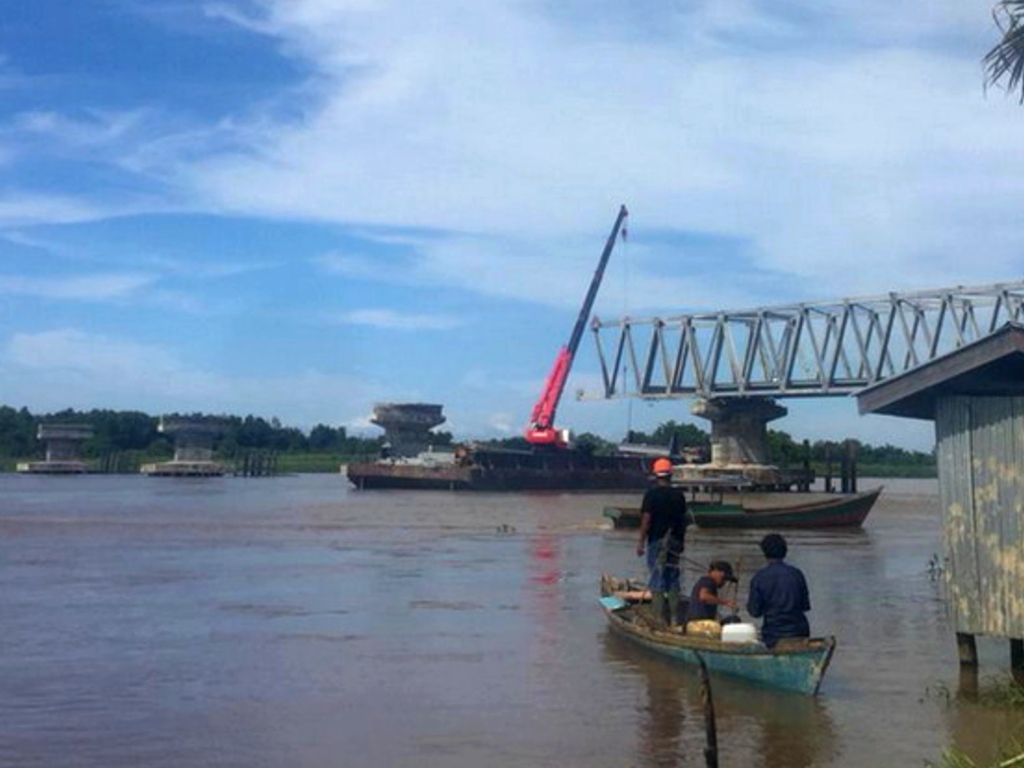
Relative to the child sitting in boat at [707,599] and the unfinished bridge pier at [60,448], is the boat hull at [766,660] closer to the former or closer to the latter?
the child sitting in boat at [707,599]

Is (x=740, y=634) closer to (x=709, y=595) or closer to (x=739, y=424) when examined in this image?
(x=709, y=595)

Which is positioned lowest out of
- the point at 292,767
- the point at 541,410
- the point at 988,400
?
the point at 292,767

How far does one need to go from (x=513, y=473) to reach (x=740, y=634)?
84928 mm

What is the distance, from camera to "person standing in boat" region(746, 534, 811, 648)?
12.4 metres

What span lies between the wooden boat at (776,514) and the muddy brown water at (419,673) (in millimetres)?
11503

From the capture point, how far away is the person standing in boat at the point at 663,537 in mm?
15211

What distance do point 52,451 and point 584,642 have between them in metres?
139

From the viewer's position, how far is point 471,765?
1056cm

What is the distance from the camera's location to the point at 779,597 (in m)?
12.4

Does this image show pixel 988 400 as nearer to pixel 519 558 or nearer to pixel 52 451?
pixel 519 558

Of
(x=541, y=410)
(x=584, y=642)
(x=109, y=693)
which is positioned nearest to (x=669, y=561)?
(x=584, y=642)

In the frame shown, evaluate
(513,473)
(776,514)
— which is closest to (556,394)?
(513,473)

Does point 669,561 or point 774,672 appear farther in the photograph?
point 669,561

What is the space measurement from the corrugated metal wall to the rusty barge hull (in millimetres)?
83310
